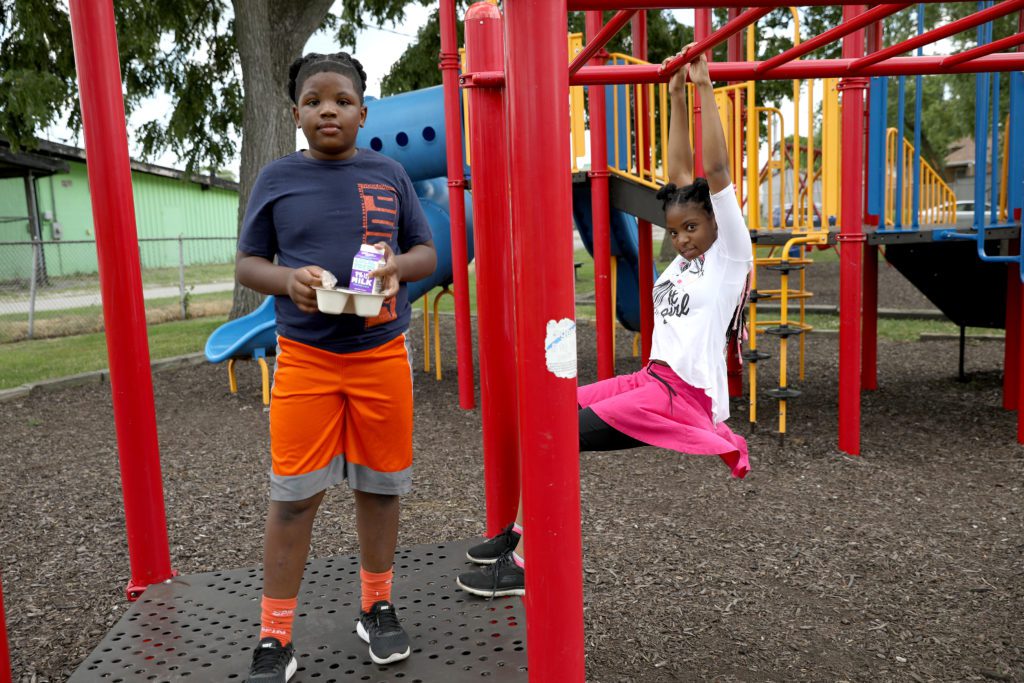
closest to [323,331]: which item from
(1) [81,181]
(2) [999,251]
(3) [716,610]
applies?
(3) [716,610]

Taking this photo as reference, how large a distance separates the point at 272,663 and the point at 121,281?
123 centimetres

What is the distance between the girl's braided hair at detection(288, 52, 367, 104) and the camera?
198 centimetres

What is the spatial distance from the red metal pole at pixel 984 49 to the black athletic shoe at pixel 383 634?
200cm

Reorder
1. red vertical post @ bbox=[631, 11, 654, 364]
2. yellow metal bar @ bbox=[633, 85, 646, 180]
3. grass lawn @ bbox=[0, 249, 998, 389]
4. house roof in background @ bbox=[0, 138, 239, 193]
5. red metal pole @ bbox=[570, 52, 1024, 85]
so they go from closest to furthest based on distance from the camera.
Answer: red metal pole @ bbox=[570, 52, 1024, 85]
yellow metal bar @ bbox=[633, 85, 646, 180]
red vertical post @ bbox=[631, 11, 654, 364]
grass lawn @ bbox=[0, 249, 998, 389]
house roof in background @ bbox=[0, 138, 239, 193]

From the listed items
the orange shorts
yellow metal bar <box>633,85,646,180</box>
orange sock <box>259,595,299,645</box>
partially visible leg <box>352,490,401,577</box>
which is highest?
yellow metal bar <box>633,85,646,180</box>

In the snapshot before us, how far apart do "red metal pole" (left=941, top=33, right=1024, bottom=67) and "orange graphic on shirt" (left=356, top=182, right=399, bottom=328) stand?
1.44 metres

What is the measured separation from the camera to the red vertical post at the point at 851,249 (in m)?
4.31

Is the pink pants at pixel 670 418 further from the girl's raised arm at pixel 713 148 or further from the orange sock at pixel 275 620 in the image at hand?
the orange sock at pixel 275 620

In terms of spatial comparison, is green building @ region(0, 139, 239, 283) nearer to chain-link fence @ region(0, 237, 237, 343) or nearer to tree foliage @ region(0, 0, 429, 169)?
chain-link fence @ region(0, 237, 237, 343)

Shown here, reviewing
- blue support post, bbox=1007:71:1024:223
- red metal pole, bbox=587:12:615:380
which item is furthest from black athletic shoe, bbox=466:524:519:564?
blue support post, bbox=1007:71:1024:223

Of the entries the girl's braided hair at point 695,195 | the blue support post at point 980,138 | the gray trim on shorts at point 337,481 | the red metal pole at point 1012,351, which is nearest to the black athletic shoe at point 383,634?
the gray trim on shorts at point 337,481

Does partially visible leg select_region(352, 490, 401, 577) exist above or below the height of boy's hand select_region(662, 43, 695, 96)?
below

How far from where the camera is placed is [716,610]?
107 inches

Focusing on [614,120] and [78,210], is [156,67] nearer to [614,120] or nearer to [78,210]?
[614,120]
